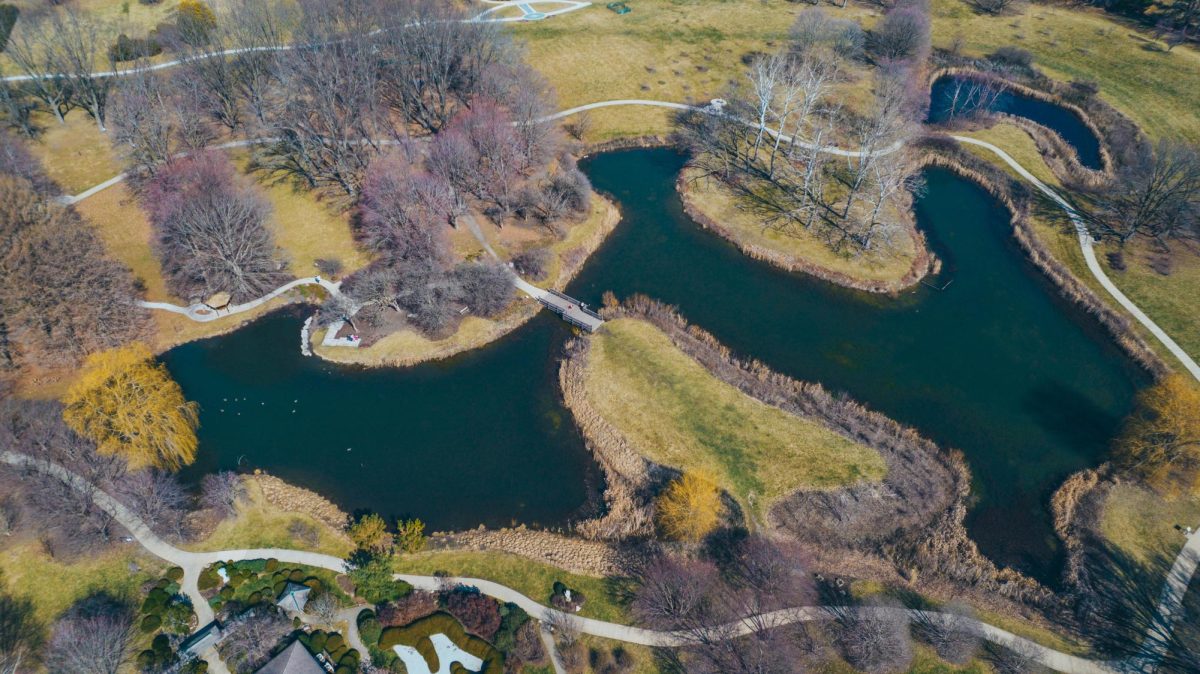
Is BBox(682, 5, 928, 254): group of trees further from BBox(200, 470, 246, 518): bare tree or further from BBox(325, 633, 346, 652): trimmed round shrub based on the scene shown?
BBox(200, 470, 246, 518): bare tree

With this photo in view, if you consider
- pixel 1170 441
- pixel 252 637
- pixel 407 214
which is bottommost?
pixel 252 637

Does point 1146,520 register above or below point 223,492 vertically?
above

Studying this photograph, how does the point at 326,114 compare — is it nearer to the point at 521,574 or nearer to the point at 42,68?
→ the point at 42,68

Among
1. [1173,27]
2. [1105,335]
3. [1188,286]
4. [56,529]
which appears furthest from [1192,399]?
[1173,27]

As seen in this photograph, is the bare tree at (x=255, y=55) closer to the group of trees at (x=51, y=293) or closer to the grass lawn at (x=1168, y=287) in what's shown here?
the group of trees at (x=51, y=293)

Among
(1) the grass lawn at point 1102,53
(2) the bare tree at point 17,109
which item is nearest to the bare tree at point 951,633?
(1) the grass lawn at point 1102,53

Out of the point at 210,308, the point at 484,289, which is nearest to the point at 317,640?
the point at 484,289

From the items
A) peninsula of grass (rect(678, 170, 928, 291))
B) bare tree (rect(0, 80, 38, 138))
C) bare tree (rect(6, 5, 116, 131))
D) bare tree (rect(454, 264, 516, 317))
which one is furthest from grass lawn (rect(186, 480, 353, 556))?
bare tree (rect(0, 80, 38, 138))

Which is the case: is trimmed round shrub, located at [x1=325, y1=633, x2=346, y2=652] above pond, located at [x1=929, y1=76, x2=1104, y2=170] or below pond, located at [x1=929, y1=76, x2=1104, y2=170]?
below
